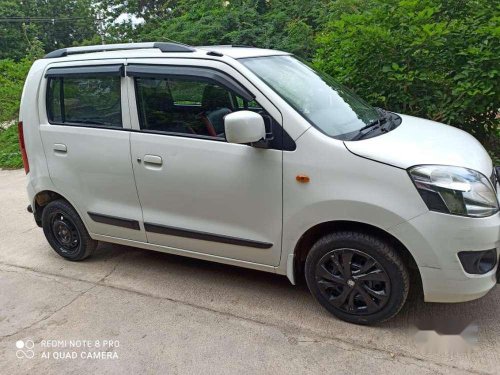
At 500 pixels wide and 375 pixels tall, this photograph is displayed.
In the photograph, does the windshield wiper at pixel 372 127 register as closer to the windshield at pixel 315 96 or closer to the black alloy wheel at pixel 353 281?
the windshield at pixel 315 96

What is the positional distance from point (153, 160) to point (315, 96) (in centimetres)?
129

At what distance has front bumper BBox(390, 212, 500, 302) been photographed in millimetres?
2555

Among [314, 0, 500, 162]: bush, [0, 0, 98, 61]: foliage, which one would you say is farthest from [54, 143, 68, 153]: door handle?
[0, 0, 98, 61]: foliage

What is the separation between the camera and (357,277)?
2.91 m

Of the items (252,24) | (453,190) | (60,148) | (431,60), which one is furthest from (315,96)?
(252,24)

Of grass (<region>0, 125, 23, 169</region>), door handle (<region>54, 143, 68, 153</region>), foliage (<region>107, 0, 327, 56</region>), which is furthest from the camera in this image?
foliage (<region>107, 0, 327, 56</region>)

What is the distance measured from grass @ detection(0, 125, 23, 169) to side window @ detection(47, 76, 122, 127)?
18.0 ft

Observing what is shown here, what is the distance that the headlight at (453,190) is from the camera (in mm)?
2547

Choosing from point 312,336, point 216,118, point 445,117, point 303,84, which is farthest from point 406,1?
point 312,336

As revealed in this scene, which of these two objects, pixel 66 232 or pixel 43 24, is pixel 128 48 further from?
pixel 43 24

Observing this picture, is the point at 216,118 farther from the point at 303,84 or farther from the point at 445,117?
the point at 445,117

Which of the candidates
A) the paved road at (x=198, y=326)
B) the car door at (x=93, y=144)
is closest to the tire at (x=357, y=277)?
the paved road at (x=198, y=326)

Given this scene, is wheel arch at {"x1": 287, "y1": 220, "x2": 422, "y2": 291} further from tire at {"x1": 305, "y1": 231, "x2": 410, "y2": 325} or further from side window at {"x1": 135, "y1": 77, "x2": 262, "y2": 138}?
side window at {"x1": 135, "y1": 77, "x2": 262, "y2": 138}

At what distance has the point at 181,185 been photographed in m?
3.33
